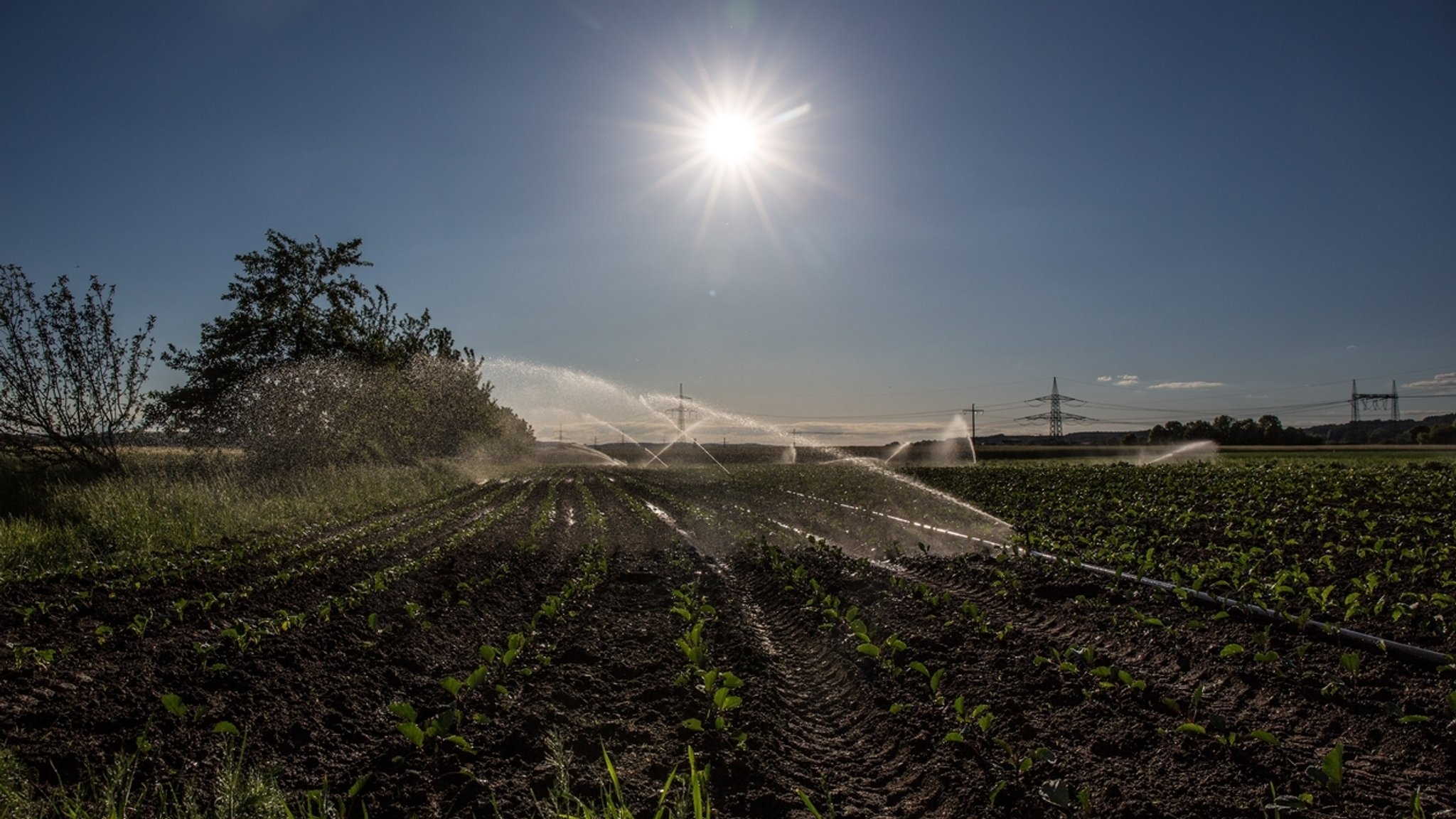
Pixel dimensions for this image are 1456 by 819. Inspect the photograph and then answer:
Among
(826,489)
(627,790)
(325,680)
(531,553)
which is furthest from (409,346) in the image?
(627,790)

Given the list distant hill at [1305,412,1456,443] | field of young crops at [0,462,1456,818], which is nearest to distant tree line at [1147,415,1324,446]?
distant hill at [1305,412,1456,443]

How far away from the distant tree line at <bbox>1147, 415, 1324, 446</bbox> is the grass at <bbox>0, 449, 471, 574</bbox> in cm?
5909

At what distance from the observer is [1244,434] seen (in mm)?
53719

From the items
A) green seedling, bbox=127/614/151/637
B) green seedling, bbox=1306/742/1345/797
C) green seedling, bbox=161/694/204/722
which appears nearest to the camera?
green seedling, bbox=1306/742/1345/797

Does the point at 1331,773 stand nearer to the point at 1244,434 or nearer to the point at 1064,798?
the point at 1064,798

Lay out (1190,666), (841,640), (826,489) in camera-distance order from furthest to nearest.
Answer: (826,489)
(841,640)
(1190,666)

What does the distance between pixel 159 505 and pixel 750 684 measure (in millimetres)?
13056

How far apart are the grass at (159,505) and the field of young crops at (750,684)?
191 cm

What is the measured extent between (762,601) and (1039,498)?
10.3 m

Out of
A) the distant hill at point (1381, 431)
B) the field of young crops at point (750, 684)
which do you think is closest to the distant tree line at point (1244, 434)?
the distant hill at point (1381, 431)

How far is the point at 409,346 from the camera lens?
31391 mm

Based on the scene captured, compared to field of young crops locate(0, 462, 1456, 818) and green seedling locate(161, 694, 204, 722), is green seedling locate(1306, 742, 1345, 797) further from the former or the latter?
green seedling locate(161, 694, 204, 722)

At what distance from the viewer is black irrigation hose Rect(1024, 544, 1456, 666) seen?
4.28 m

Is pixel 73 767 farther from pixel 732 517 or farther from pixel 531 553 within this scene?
pixel 732 517
